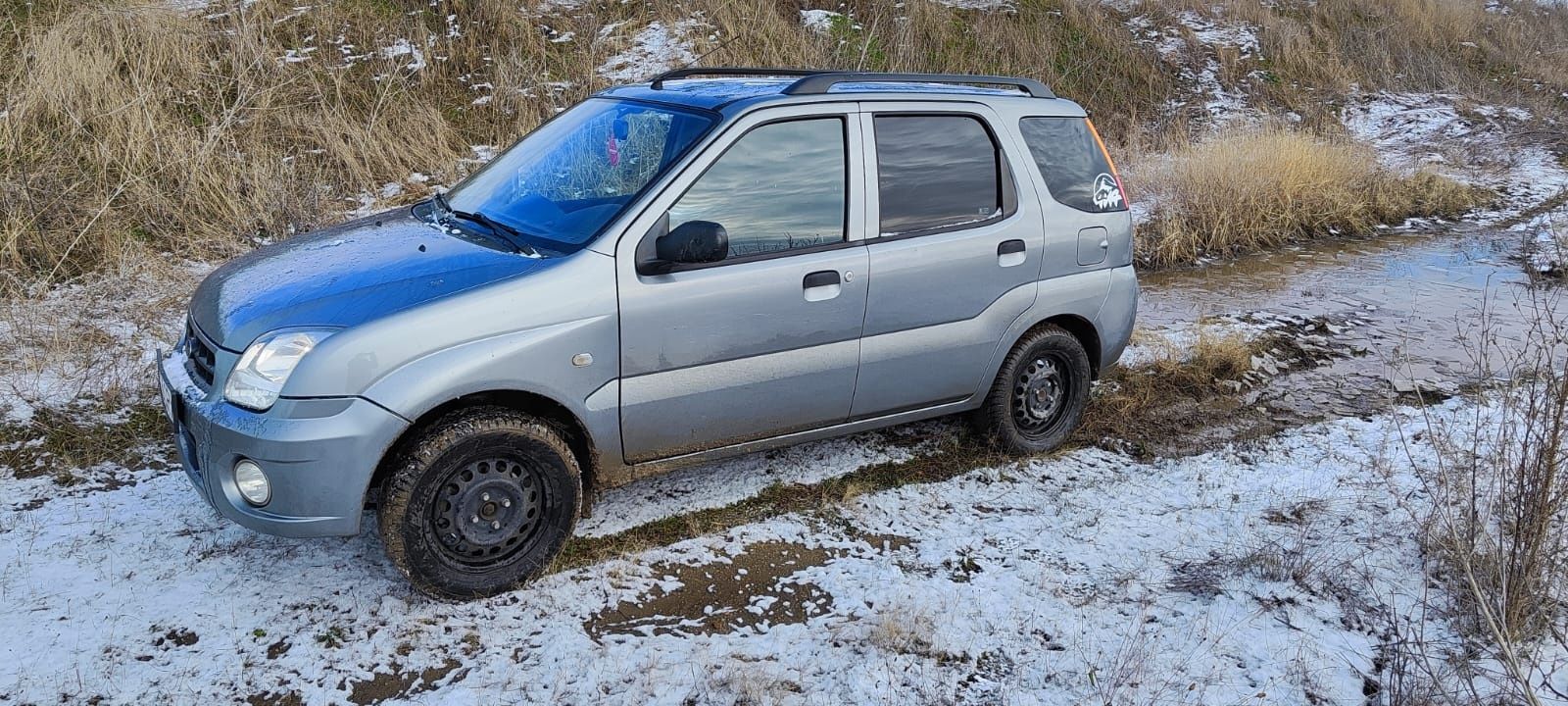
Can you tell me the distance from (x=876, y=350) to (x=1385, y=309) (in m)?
5.50

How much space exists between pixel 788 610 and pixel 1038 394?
197 cm

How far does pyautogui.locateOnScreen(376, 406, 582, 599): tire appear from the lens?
3635 mm

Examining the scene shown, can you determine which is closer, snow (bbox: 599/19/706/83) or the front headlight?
the front headlight

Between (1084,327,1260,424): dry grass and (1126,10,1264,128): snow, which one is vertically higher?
(1126,10,1264,128): snow

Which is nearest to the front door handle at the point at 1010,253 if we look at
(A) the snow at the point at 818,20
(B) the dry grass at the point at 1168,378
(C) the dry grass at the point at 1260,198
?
(B) the dry grass at the point at 1168,378

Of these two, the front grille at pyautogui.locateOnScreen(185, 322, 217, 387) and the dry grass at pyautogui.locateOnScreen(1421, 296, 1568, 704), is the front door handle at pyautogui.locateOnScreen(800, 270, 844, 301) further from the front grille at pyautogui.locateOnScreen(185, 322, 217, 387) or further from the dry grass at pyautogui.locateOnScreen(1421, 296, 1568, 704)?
the dry grass at pyautogui.locateOnScreen(1421, 296, 1568, 704)

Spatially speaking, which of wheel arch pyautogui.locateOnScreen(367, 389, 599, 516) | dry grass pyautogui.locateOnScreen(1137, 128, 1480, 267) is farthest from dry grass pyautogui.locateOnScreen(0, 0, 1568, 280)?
wheel arch pyautogui.locateOnScreen(367, 389, 599, 516)

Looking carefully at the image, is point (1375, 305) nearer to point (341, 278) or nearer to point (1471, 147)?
point (341, 278)

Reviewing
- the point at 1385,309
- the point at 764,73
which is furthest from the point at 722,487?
the point at 1385,309

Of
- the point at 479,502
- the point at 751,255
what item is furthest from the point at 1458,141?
the point at 479,502

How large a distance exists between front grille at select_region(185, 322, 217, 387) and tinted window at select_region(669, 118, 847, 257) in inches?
65.5

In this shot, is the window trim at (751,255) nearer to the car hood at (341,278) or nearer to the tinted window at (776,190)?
the tinted window at (776,190)

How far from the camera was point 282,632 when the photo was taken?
3.62m

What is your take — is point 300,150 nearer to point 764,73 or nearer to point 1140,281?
point 764,73
